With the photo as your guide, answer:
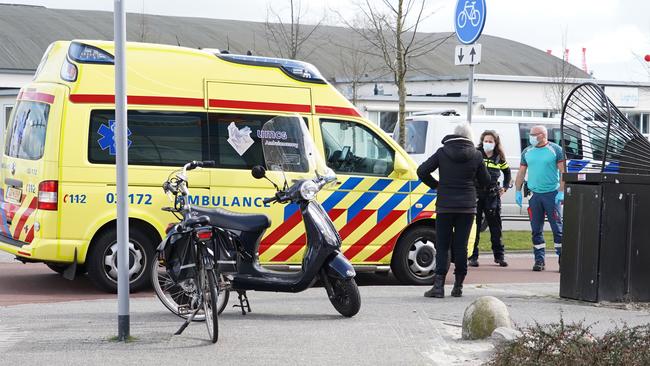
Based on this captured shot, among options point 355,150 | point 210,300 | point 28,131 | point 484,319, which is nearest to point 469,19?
point 355,150

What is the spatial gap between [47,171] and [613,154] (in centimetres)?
555

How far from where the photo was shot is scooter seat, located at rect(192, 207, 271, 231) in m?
8.73

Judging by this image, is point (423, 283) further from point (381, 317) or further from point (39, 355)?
point (39, 355)

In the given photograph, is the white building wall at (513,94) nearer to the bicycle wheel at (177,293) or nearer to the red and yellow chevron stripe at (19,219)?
the red and yellow chevron stripe at (19,219)

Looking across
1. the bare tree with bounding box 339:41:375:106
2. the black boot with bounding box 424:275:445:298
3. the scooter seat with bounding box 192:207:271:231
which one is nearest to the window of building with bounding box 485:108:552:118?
the bare tree with bounding box 339:41:375:106

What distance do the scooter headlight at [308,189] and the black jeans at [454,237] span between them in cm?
211

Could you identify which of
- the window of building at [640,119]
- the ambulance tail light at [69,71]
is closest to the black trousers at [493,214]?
the ambulance tail light at [69,71]

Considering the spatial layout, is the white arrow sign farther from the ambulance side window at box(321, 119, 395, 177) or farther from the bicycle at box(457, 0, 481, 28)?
the ambulance side window at box(321, 119, 395, 177)

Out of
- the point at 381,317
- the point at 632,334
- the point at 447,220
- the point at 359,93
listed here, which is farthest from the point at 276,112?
the point at 359,93

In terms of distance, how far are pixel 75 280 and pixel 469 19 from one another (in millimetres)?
5923

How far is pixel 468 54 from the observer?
44.2 ft

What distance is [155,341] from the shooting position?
25.5ft

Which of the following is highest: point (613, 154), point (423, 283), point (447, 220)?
point (613, 154)

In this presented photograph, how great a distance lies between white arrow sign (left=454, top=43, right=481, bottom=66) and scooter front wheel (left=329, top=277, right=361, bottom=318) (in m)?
5.13
